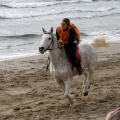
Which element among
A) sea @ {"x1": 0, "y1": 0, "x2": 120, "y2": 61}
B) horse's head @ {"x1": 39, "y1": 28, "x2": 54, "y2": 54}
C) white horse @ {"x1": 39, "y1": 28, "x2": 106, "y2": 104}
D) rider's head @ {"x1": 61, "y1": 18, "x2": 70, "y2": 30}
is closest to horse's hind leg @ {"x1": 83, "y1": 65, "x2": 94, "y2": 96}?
white horse @ {"x1": 39, "y1": 28, "x2": 106, "y2": 104}

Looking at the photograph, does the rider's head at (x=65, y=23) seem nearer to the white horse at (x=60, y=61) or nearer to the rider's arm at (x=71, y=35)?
the rider's arm at (x=71, y=35)

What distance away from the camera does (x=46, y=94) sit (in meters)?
10.2

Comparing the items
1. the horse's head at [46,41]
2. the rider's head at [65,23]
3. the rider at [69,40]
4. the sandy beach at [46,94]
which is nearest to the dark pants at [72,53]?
the rider at [69,40]

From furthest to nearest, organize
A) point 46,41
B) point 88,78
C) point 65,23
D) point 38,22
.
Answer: point 38,22
point 88,78
point 65,23
point 46,41

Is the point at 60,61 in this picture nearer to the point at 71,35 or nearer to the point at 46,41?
the point at 71,35

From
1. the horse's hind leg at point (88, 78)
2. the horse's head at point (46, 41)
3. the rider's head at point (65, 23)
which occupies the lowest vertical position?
the horse's hind leg at point (88, 78)

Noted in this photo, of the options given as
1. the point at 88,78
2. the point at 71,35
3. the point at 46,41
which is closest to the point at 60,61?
the point at 71,35

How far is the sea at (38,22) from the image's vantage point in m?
18.6

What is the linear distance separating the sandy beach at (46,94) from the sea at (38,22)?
2.40m

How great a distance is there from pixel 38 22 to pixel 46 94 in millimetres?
18058

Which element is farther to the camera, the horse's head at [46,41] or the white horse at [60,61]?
the white horse at [60,61]

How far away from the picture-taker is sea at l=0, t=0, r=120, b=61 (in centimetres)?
1859

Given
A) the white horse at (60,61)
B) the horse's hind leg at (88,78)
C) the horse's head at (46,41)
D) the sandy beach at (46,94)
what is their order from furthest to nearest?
the horse's hind leg at (88,78) < the sandy beach at (46,94) < the white horse at (60,61) < the horse's head at (46,41)

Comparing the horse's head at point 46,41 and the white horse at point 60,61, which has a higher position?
the horse's head at point 46,41
